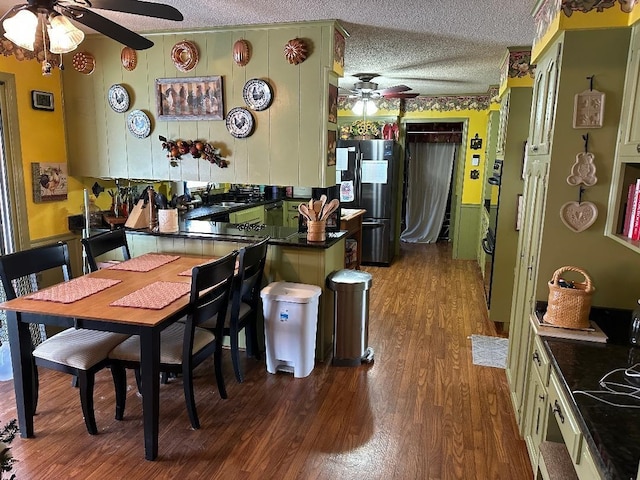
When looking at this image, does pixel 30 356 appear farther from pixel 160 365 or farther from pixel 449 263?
pixel 449 263

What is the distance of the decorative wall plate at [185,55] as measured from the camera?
329cm

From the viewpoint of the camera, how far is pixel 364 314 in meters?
3.27

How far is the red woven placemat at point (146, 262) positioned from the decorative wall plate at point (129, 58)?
144 centimetres

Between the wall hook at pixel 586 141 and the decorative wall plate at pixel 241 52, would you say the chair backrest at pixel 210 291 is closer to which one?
the decorative wall plate at pixel 241 52

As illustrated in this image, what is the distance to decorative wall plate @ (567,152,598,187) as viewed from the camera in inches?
79.1

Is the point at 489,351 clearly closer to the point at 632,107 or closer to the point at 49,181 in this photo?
the point at 632,107

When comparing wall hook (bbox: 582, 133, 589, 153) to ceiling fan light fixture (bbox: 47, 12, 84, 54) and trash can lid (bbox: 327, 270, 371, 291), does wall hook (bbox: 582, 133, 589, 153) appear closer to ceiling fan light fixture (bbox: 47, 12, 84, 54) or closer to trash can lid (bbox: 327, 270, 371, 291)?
trash can lid (bbox: 327, 270, 371, 291)

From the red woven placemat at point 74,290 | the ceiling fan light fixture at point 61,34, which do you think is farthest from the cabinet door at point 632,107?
the red woven placemat at point 74,290

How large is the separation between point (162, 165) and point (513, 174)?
A: 285 centimetres

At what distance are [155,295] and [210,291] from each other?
0.28 m

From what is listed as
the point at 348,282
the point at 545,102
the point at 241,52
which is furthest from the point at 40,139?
the point at 545,102

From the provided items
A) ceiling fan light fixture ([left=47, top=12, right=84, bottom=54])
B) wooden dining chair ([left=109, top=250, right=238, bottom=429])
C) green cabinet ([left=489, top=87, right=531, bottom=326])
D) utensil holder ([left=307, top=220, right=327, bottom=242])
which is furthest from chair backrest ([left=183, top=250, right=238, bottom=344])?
green cabinet ([left=489, top=87, right=531, bottom=326])

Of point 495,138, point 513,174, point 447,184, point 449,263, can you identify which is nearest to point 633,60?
point 513,174

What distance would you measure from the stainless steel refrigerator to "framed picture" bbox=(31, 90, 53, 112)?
11.6 ft
